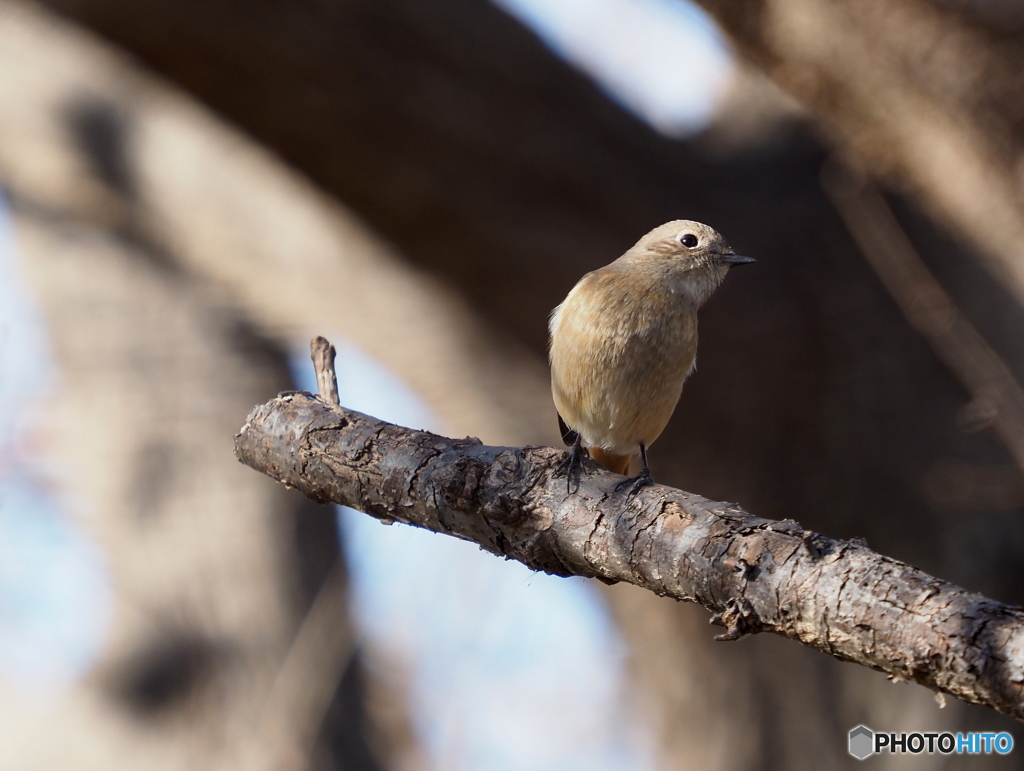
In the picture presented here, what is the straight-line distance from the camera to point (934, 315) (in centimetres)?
284

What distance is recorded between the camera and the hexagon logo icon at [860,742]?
14.1 ft

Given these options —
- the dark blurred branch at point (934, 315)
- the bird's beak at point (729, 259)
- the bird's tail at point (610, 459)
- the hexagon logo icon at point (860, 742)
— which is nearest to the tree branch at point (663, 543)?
the bird's tail at point (610, 459)

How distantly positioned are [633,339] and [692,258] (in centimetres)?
50

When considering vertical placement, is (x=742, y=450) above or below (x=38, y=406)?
above

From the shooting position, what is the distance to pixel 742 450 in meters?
4.19

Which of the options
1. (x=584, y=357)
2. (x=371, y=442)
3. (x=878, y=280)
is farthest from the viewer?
(x=878, y=280)

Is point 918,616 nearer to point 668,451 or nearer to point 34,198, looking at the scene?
point 668,451

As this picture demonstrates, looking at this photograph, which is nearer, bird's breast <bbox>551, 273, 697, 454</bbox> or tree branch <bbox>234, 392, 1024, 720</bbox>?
tree branch <bbox>234, 392, 1024, 720</bbox>

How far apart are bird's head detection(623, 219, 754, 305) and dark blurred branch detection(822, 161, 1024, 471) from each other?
23.9 inches

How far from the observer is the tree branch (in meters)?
1.14

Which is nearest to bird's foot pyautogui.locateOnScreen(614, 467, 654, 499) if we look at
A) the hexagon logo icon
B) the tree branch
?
the tree branch

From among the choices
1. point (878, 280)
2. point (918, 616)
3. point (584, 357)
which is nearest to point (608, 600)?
point (878, 280)

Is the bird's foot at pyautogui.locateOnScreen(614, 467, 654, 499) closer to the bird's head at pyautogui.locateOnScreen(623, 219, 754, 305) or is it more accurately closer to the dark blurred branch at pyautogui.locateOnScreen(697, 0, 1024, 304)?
the bird's head at pyautogui.locateOnScreen(623, 219, 754, 305)

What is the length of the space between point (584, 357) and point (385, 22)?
5.45 feet
